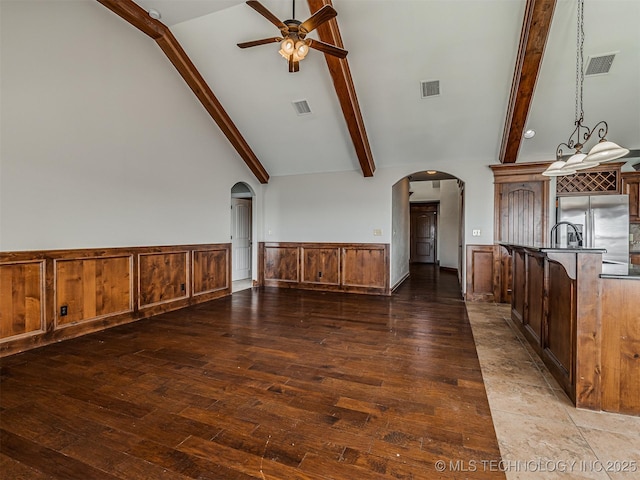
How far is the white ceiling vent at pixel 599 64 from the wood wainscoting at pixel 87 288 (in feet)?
19.7

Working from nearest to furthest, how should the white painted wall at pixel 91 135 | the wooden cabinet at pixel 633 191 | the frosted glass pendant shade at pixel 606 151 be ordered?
the frosted glass pendant shade at pixel 606 151 → the white painted wall at pixel 91 135 → the wooden cabinet at pixel 633 191

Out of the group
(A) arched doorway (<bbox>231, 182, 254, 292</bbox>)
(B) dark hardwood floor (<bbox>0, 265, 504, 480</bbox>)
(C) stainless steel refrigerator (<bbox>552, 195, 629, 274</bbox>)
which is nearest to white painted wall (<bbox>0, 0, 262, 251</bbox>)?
(B) dark hardwood floor (<bbox>0, 265, 504, 480</bbox>)

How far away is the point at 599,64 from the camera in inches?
150

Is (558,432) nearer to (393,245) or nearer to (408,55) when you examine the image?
(408,55)

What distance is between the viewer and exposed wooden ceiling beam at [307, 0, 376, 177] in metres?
3.64

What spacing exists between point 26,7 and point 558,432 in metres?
5.60

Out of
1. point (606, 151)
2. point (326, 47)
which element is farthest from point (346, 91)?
point (606, 151)

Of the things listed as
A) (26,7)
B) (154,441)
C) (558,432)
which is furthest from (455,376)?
(26,7)

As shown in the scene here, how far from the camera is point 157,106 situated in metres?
4.47

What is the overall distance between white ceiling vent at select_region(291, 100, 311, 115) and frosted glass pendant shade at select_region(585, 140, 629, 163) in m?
3.77

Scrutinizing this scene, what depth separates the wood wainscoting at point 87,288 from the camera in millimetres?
3074

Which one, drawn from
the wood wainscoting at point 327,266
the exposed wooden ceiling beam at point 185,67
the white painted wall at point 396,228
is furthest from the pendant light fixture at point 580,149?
the exposed wooden ceiling beam at point 185,67

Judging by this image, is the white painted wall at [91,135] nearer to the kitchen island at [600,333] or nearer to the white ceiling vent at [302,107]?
the white ceiling vent at [302,107]

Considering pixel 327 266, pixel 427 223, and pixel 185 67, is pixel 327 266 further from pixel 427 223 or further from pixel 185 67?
pixel 427 223
